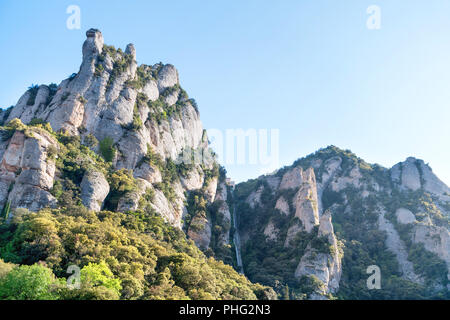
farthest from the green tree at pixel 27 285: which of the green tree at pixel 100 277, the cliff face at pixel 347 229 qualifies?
the cliff face at pixel 347 229

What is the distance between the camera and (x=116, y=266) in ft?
115

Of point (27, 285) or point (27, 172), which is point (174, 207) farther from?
point (27, 285)

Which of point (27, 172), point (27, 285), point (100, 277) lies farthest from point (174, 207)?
point (27, 285)

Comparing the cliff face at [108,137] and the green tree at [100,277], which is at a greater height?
the cliff face at [108,137]

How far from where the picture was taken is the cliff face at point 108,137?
149 feet

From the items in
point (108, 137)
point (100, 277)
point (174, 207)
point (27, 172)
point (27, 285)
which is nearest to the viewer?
point (27, 285)

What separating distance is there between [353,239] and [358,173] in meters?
25.4

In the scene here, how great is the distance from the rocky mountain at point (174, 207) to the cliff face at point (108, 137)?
0.21 m

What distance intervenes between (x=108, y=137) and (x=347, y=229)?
58.5m

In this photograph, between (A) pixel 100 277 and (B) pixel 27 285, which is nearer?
(B) pixel 27 285

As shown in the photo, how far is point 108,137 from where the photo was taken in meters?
63.4

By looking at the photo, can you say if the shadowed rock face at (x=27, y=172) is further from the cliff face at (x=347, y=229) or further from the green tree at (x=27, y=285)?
the cliff face at (x=347, y=229)
